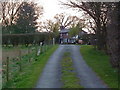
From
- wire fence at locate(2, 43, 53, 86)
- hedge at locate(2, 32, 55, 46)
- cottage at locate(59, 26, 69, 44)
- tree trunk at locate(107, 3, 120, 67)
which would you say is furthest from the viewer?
cottage at locate(59, 26, 69, 44)

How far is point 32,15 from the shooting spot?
6028cm

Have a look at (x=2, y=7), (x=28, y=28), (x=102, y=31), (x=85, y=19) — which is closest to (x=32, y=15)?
(x=28, y=28)

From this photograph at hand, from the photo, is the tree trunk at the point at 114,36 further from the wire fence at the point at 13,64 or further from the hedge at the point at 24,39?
the hedge at the point at 24,39

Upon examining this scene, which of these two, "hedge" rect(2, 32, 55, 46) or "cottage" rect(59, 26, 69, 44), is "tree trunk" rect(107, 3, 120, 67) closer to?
"hedge" rect(2, 32, 55, 46)

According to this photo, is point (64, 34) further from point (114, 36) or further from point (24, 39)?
point (114, 36)

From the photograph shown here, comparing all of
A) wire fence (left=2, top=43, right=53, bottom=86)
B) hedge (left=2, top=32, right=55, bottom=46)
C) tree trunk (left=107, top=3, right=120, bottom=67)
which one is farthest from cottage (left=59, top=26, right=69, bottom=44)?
tree trunk (left=107, top=3, right=120, bottom=67)

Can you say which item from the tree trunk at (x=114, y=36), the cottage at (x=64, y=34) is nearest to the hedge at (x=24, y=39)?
the tree trunk at (x=114, y=36)

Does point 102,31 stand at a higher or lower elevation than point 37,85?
higher

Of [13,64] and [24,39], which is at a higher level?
[24,39]

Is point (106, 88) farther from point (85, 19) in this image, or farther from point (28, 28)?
point (28, 28)

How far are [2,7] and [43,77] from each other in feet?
132

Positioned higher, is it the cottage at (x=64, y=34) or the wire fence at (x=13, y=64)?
the cottage at (x=64, y=34)

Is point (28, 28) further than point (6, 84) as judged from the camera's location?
Yes

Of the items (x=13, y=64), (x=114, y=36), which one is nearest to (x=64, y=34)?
(x=13, y=64)
